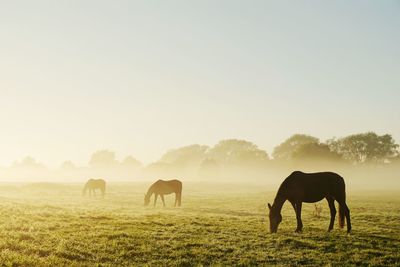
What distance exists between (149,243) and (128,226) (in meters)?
4.27

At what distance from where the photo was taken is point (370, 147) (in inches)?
5404

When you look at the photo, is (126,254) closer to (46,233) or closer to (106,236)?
(106,236)

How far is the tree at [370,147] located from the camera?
137 m

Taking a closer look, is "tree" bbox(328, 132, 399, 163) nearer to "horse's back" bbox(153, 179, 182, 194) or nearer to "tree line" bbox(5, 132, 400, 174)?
"tree line" bbox(5, 132, 400, 174)

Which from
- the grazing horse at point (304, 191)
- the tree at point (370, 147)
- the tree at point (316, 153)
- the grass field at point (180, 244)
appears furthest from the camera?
the tree at point (370, 147)

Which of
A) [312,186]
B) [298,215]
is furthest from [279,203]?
[312,186]

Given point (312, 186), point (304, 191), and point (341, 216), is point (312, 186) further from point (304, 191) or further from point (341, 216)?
point (341, 216)

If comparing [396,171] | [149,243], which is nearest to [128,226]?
[149,243]

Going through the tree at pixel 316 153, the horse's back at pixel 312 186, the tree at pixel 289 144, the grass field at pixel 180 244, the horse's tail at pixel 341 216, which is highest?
the tree at pixel 289 144

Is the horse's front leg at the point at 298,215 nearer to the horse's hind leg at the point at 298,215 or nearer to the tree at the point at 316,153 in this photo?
the horse's hind leg at the point at 298,215

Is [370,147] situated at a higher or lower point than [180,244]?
higher

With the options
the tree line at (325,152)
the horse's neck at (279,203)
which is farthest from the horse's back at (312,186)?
the tree line at (325,152)

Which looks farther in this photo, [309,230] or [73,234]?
[309,230]

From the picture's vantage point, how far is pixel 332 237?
669 inches
